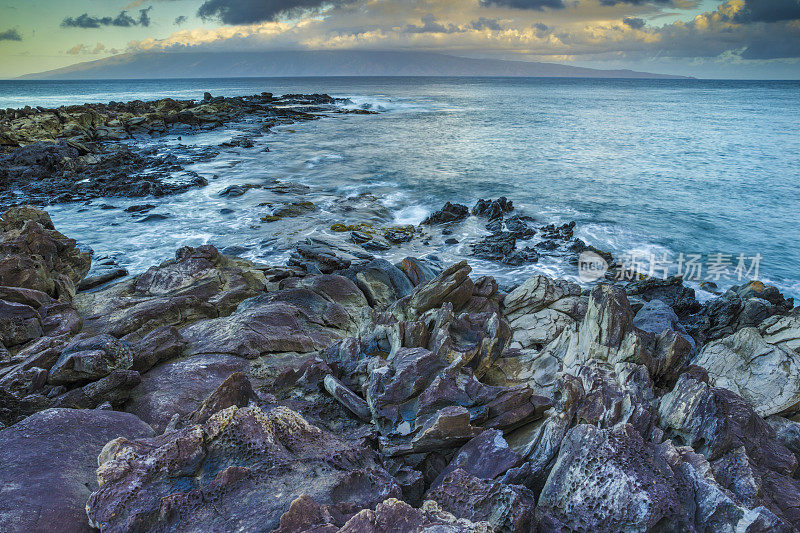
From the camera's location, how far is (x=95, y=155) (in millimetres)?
40594

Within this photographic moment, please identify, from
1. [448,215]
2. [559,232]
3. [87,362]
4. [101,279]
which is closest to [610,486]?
[87,362]

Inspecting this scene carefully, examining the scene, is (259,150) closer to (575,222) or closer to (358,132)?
(358,132)

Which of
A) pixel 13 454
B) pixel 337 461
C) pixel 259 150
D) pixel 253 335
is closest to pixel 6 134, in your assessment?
pixel 259 150

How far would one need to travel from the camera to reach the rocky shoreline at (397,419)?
4781 millimetres

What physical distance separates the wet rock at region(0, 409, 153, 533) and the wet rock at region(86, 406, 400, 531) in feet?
1.30

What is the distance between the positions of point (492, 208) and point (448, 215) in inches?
126

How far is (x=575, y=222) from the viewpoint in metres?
27.8

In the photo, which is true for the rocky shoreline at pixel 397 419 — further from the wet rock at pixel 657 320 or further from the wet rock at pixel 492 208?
the wet rock at pixel 492 208

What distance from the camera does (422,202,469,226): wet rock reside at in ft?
91.1

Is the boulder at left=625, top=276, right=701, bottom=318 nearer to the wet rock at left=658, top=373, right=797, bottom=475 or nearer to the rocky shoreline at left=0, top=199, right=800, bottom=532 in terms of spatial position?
the rocky shoreline at left=0, top=199, right=800, bottom=532

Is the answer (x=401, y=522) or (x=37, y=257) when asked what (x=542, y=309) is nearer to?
(x=401, y=522)

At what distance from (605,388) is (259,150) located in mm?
49404

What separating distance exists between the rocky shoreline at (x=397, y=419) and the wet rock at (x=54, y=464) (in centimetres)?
3

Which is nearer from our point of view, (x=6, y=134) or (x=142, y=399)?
(x=142, y=399)
